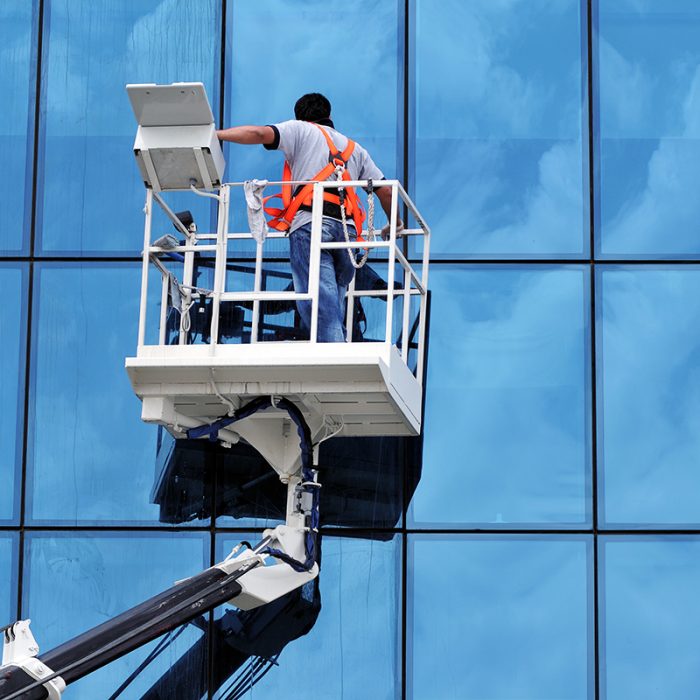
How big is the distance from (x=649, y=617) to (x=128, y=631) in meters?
4.12

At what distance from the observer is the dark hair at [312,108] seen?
12922mm

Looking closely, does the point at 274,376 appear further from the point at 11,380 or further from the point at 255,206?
the point at 11,380

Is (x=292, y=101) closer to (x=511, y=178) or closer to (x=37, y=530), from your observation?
(x=511, y=178)

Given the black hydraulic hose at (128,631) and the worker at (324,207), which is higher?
the worker at (324,207)

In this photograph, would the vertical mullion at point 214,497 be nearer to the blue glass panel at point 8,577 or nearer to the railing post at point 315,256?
the blue glass panel at point 8,577

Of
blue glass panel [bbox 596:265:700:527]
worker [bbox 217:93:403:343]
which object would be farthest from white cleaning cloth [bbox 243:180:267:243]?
blue glass panel [bbox 596:265:700:527]

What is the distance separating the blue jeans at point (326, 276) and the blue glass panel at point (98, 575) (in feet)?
6.93

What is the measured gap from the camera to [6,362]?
13.8 meters

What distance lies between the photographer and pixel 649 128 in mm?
14156

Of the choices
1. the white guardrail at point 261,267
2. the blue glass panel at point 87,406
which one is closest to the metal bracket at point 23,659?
the white guardrail at point 261,267

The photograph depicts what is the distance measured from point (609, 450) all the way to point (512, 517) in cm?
90

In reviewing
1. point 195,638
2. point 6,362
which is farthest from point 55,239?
point 195,638

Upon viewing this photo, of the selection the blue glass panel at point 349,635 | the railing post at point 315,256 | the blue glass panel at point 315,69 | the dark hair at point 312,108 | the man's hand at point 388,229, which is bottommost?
the blue glass panel at point 349,635

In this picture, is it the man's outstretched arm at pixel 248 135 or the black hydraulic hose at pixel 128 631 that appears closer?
the black hydraulic hose at pixel 128 631
